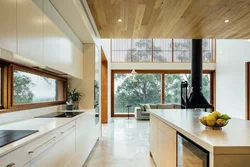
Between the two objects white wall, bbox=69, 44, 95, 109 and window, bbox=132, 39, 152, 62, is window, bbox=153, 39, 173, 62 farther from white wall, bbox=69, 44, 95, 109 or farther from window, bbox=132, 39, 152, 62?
white wall, bbox=69, 44, 95, 109

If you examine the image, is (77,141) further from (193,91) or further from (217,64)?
(217,64)

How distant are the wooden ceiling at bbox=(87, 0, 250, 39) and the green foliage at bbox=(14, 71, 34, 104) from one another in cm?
151

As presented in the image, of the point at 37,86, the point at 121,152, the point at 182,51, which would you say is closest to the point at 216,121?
the point at 37,86

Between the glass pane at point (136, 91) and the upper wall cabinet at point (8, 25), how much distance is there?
29.8 feet

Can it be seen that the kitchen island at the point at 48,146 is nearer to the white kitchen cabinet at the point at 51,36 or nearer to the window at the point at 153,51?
the white kitchen cabinet at the point at 51,36

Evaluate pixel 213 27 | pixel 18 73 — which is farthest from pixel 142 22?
pixel 18 73

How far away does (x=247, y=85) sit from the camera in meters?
8.01

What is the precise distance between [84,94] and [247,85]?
6.26 m

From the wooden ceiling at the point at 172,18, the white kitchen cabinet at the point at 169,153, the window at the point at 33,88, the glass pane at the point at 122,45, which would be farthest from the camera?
the glass pane at the point at 122,45

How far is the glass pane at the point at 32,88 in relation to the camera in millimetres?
2809

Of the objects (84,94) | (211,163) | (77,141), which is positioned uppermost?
(84,94)

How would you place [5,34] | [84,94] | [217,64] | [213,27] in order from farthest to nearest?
[217,64]
[84,94]
[213,27]
[5,34]

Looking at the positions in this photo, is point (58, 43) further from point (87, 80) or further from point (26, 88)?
point (87, 80)

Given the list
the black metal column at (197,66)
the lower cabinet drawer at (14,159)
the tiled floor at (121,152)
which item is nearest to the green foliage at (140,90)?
the black metal column at (197,66)
